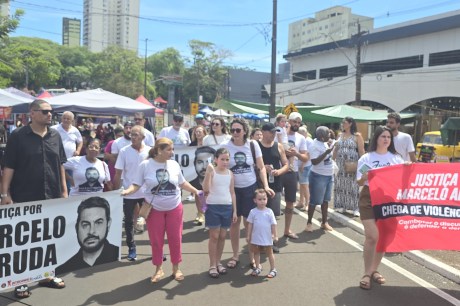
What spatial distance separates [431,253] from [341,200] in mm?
2661

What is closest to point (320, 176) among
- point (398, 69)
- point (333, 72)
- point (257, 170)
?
point (257, 170)

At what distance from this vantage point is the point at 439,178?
4914mm

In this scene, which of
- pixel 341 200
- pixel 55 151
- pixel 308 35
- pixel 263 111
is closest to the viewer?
pixel 55 151

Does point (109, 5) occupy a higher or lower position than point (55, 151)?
higher

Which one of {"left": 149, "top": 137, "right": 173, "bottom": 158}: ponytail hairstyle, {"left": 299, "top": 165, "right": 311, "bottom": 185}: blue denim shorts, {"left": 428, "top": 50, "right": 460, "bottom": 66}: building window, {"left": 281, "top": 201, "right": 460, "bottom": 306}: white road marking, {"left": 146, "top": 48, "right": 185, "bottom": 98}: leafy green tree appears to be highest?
{"left": 146, "top": 48, "right": 185, "bottom": 98}: leafy green tree

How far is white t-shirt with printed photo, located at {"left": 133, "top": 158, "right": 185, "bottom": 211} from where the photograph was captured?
486cm

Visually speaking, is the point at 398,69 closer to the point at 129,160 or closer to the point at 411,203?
the point at 411,203

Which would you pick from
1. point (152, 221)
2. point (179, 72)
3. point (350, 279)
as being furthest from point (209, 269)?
point (179, 72)

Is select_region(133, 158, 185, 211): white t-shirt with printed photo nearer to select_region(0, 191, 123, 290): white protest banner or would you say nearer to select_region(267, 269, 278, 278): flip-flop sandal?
select_region(0, 191, 123, 290): white protest banner

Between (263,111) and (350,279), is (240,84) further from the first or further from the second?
(350,279)

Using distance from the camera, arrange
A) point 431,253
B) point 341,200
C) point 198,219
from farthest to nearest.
→ 1. point 341,200
2. point 198,219
3. point 431,253

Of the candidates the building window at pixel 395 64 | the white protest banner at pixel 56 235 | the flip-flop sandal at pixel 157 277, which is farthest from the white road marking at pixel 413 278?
the building window at pixel 395 64

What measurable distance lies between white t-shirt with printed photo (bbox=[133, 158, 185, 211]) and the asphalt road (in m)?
0.93

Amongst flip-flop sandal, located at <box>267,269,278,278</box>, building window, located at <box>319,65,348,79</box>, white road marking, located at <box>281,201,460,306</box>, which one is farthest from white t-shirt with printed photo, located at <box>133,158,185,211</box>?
building window, located at <box>319,65,348,79</box>
